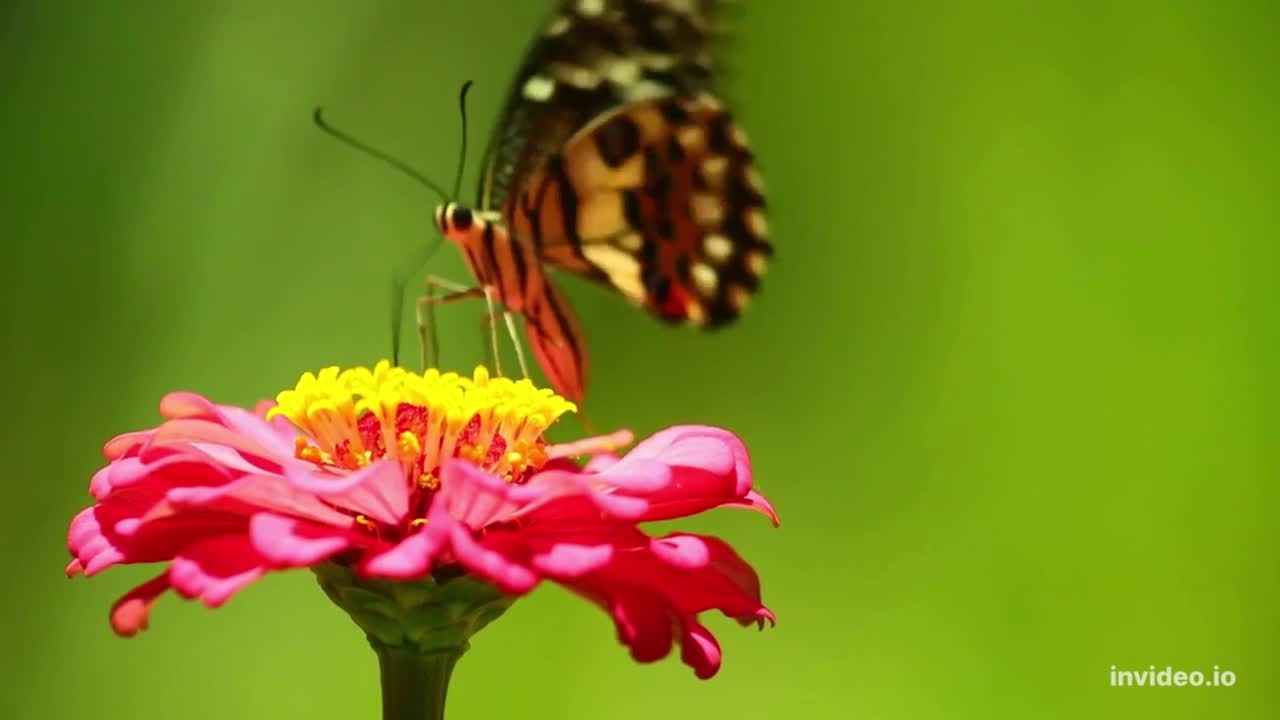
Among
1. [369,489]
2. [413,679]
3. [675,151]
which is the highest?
[675,151]

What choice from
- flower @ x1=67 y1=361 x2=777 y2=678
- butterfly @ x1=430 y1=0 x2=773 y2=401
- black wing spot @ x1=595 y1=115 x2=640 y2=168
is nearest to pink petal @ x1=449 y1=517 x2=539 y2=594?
flower @ x1=67 y1=361 x2=777 y2=678

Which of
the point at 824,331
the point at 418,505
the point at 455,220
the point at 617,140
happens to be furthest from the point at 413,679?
the point at 824,331

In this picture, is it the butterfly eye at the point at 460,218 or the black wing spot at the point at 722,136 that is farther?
the black wing spot at the point at 722,136

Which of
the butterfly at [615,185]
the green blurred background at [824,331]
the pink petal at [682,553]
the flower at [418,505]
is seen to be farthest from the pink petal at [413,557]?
the green blurred background at [824,331]

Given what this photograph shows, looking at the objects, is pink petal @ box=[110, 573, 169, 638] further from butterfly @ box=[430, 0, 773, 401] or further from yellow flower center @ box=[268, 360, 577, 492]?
butterfly @ box=[430, 0, 773, 401]

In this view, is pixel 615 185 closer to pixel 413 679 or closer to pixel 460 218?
pixel 460 218

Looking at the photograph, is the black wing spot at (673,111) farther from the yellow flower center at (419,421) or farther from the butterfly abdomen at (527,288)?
the yellow flower center at (419,421)

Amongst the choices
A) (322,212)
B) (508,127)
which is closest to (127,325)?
(322,212)
